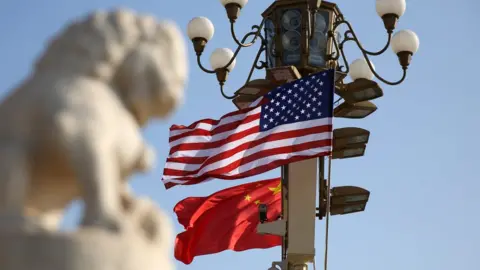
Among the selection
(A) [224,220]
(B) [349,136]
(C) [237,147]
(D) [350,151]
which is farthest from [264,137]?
(A) [224,220]

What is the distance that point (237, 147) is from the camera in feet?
→ 39.3

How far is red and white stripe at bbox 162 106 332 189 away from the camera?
1147 centimetres

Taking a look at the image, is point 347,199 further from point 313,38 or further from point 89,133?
point 89,133

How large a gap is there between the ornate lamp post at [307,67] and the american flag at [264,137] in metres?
0.42

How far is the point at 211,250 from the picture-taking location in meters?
14.3

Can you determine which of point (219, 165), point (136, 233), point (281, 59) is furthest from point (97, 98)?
point (281, 59)

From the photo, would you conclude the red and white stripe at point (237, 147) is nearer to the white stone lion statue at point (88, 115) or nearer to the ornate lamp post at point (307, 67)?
the ornate lamp post at point (307, 67)

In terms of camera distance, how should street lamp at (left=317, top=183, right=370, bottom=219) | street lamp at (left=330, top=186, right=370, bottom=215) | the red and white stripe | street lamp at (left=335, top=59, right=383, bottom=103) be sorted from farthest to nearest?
1. street lamp at (left=330, top=186, right=370, bottom=215)
2. street lamp at (left=317, top=183, right=370, bottom=219)
3. street lamp at (left=335, top=59, right=383, bottom=103)
4. the red and white stripe

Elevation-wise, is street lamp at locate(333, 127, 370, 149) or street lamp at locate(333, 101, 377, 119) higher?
street lamp at locate(333, 101, 377, 119)

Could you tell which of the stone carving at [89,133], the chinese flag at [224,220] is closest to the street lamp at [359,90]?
the chinese flag at [224,220]

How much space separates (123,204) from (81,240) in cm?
36

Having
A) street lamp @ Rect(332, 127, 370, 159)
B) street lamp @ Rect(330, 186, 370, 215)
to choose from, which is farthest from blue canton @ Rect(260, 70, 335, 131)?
street lamp @ Rect(330, 186, 370, 215)

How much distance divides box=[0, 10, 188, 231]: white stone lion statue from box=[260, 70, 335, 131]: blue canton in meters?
8.36

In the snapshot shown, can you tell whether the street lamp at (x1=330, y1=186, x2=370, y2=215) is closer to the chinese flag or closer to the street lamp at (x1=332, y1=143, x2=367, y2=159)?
the street lamp at (x1=332, y1=143, x2=367, y2=159)
